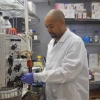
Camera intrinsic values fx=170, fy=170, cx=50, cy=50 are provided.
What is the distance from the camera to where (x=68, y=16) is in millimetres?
3029

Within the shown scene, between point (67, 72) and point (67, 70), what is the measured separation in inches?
0.6

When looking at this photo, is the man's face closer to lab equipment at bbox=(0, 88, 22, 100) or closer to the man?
the man

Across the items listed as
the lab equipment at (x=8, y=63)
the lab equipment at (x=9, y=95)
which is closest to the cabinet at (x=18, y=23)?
the lab equipment at (x=8, y=63)

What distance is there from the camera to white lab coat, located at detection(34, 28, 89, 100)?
1344 millimetres

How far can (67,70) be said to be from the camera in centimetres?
133

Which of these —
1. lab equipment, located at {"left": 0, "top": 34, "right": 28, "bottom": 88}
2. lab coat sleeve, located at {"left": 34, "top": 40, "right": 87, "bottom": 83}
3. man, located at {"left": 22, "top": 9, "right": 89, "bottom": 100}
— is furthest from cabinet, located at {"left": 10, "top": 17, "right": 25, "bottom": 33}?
lab coat sleeve, located at {"left": 34, "top": 40, "right": 87, "bottom": 83}

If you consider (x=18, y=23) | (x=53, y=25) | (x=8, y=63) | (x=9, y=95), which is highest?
(x=18, y=23)

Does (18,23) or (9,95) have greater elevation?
(18,23)

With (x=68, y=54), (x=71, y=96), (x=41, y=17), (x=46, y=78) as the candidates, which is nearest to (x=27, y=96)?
(x=46, y=78)

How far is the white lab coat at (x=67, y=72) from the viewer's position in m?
1.34

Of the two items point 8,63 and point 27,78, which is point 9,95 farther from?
point 27,78

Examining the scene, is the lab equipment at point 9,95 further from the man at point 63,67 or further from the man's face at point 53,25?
the man's face at point 53,25

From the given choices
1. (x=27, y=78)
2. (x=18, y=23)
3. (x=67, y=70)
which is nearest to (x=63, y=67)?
(x=67, y=70)

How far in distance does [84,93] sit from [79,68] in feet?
0.90
